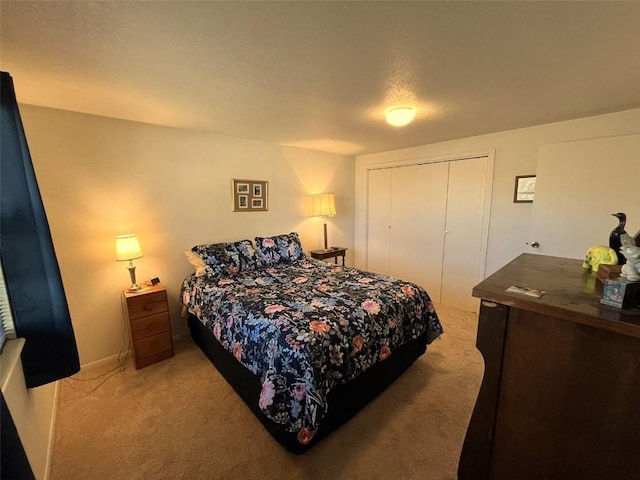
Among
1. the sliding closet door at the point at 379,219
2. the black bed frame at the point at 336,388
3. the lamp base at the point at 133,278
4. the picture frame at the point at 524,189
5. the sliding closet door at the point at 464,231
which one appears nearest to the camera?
the black bed frame at the point at 336,388

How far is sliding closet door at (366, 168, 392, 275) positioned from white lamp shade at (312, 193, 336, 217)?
2.84ft

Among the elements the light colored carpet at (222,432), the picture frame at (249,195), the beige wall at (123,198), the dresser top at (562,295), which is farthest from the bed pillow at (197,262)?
the dresser top at (562,295)

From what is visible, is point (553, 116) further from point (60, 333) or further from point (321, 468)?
point (60, 333)

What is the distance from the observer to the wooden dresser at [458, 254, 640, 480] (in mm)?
849

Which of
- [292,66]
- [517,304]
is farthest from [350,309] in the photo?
[292,66]

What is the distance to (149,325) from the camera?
2355 millimetres

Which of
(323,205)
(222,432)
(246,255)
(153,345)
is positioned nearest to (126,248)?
(153,345)

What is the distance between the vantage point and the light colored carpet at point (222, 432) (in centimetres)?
146

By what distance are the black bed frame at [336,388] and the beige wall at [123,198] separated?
92 centimetres

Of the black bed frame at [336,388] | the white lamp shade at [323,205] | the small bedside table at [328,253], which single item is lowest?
the black bed frame at [336,388]

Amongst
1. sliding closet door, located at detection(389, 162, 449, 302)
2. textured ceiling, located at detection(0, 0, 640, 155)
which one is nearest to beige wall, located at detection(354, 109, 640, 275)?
textured ceiling, located at detection(0, 0, 640, 155)

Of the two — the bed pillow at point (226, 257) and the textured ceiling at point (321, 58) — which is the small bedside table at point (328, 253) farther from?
the textured ceiling at point (321, 58)

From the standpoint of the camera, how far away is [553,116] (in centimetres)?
246

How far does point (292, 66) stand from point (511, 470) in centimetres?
220
